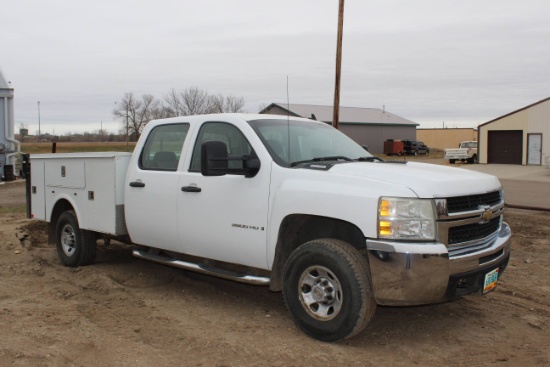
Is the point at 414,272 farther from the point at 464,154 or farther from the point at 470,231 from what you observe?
the point at 464,154

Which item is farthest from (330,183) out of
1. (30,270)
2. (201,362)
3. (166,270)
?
(30,270)

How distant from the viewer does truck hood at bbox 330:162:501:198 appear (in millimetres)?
4242

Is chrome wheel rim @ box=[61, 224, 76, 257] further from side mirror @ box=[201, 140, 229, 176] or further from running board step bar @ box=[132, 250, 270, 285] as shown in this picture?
side mirror @ box=[201, 140, 229, 176]

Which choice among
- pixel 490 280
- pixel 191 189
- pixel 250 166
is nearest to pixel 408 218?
pixel 490 280

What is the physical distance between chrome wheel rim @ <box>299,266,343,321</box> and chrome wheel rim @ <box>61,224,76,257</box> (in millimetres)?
3931

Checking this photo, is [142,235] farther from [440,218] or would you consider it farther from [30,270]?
[440,218]

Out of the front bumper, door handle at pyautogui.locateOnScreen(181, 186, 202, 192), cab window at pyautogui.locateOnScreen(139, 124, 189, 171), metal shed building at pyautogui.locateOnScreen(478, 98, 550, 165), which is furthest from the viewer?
metal shed building at pyautogui.locateOnScreen(478, 98, 550, 165)

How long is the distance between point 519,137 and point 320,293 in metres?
40.4

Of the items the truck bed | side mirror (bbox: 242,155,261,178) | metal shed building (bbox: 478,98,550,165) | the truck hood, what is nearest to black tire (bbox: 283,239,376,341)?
the truck hood

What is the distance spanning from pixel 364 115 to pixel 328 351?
65711 mm

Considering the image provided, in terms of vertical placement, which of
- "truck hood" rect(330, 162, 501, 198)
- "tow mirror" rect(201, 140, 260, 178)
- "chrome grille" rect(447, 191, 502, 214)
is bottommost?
"chrome grille" rect(447, 191, 502, 214)

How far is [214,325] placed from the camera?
5.04 metres

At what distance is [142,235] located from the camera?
244 inches

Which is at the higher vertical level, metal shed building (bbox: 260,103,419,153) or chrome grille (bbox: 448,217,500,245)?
metal shed building (bbox: 260,103,419,153)
